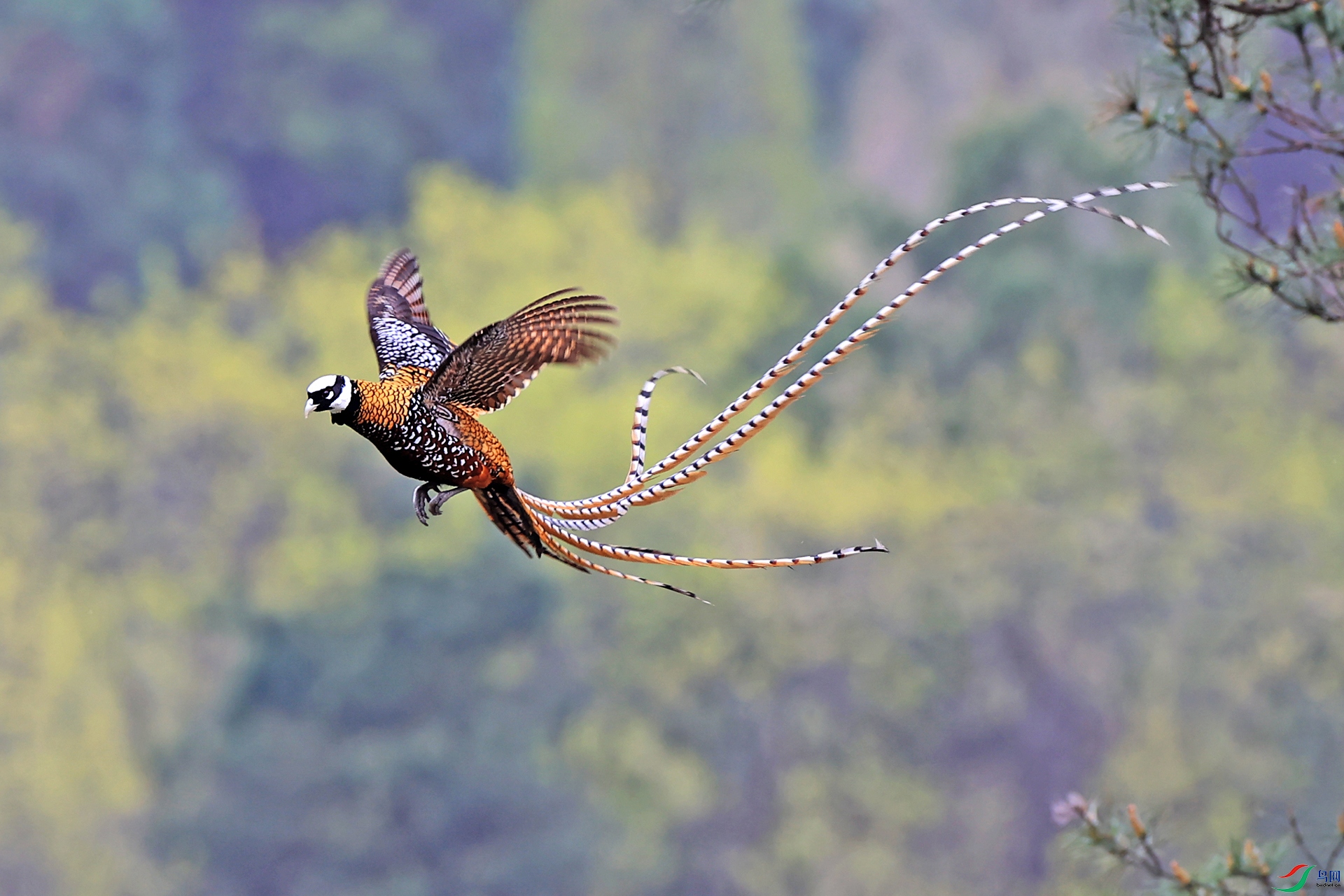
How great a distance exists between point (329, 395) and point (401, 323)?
2.61ft

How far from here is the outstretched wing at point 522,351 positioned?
291 centimetres

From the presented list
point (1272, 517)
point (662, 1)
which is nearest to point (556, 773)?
point (1272, 517)

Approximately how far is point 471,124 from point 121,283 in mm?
6292

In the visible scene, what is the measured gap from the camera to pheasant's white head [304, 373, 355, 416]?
271 centimetres

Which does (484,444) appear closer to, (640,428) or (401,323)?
(640,428)

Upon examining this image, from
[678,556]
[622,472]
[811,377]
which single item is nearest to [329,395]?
[678,556]

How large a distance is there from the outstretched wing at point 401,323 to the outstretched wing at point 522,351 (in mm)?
180

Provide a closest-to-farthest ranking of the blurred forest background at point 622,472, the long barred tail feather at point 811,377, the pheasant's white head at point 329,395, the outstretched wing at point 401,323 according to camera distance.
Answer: the long barred tail feather at point 811,377, the pheasant's white head at point 329,395, the outstretched wing at point 401,323, the blurred forest background at point 622,472

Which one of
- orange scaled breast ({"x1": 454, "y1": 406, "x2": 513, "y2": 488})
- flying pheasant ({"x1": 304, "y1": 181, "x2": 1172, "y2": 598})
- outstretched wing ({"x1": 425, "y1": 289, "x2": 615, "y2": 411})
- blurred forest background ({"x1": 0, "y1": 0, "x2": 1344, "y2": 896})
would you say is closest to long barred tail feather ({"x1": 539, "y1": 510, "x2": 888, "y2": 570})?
flying pheasant ({"x1": 304, "y1": 181, "x2": 1172, "y2": 598})

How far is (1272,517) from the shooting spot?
69.7 feet

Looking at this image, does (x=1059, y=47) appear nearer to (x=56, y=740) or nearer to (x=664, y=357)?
(x=664, y=357)

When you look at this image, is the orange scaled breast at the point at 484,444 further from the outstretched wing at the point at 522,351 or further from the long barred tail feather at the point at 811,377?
the long barred tail feather at the point at 811,377

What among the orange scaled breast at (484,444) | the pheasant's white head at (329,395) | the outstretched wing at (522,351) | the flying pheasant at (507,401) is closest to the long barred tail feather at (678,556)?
the flying pheasant at (507,401)

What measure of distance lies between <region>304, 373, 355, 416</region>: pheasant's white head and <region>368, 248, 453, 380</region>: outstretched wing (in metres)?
0.37
